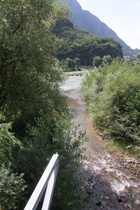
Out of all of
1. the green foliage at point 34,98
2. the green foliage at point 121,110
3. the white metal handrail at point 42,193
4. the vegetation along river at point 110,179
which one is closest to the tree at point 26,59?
the green foliage at point 34,98

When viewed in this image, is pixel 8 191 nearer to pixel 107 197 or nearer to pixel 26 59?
pixel 107 197

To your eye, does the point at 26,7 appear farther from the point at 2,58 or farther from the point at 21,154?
the point at 21,154

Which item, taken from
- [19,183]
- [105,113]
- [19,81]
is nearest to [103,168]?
[105,113]

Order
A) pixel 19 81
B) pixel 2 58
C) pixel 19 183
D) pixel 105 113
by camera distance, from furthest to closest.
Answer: pixel 105 113
pixel 19 81
pixel 2 58
pixel 19 183

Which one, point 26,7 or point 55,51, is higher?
point 26,7

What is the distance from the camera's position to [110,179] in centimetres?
717

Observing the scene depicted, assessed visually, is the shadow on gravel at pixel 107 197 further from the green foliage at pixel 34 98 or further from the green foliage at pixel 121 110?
the green foliage at pixel 121 110

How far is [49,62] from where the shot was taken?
26.1ft

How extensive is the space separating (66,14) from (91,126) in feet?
25.5

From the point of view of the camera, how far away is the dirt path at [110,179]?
19.2 feet

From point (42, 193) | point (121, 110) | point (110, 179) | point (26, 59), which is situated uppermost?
point (26, 59)

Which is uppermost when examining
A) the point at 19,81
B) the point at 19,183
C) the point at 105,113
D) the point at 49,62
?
the point at 49,62

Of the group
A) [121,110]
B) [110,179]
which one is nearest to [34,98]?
[110,179]

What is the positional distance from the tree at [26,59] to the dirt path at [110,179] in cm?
340
